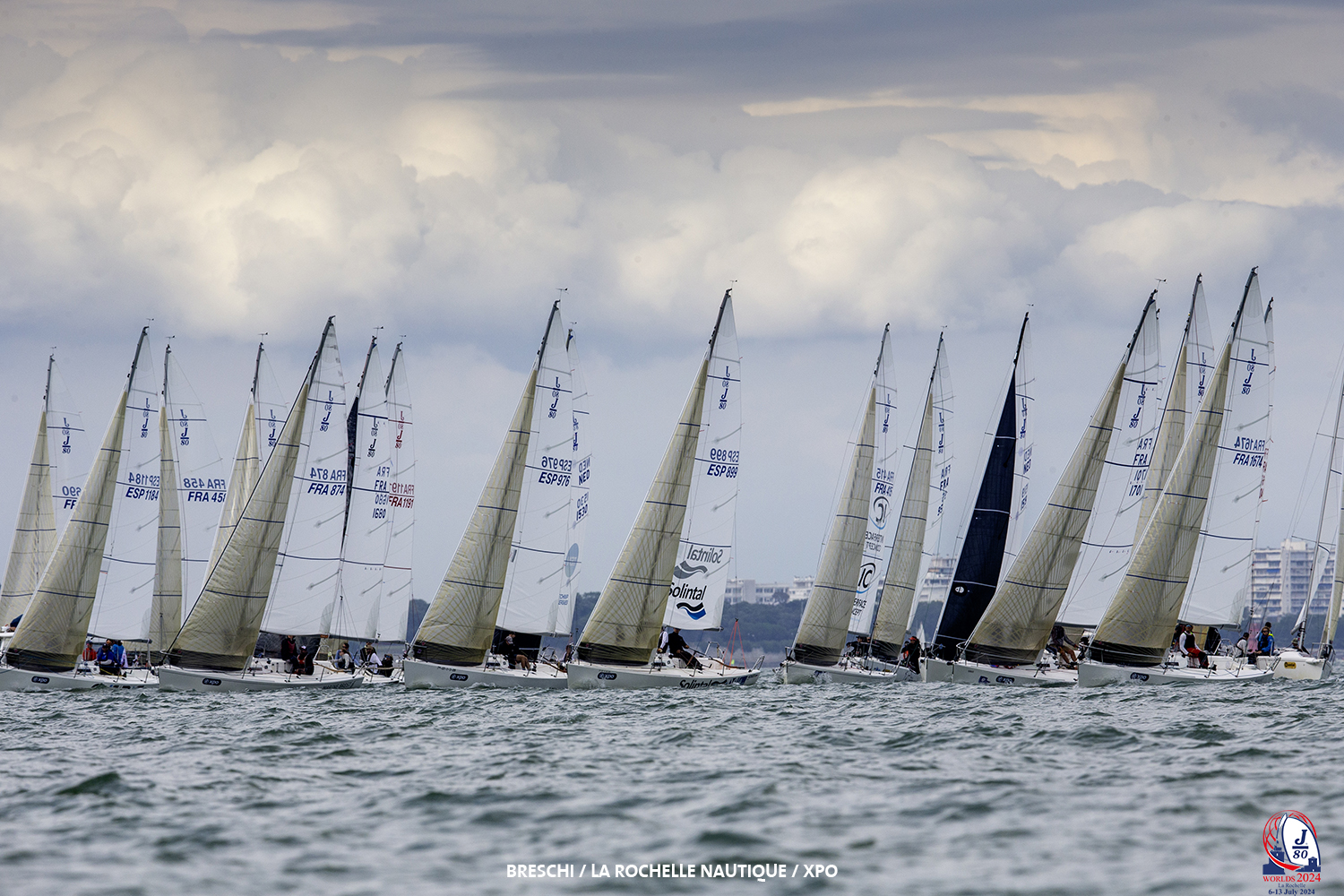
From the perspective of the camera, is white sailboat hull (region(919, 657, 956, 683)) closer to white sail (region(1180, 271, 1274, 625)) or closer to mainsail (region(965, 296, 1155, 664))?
mainsail (region(965, 296, 1155, 664))

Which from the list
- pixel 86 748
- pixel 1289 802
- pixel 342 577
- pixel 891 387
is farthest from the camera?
pixel 891 387

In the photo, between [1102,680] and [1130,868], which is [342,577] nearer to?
[1102,680]

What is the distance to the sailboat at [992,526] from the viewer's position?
43.7m

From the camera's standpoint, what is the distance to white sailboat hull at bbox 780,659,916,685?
44859 mm

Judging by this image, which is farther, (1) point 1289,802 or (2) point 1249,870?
(1) point 1289,802

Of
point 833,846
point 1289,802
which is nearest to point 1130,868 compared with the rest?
point 833,846

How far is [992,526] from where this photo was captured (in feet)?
149

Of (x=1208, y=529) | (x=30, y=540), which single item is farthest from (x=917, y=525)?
(x=30, y=540)

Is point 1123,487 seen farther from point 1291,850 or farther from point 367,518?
point 1291,850

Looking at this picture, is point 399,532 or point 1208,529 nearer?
point 1208,529

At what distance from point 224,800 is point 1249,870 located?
11734mm

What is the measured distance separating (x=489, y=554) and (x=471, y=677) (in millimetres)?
3932

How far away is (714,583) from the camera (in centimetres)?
4222

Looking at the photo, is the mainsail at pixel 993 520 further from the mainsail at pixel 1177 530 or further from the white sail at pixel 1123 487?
the mainsail at pixel 1177 530
